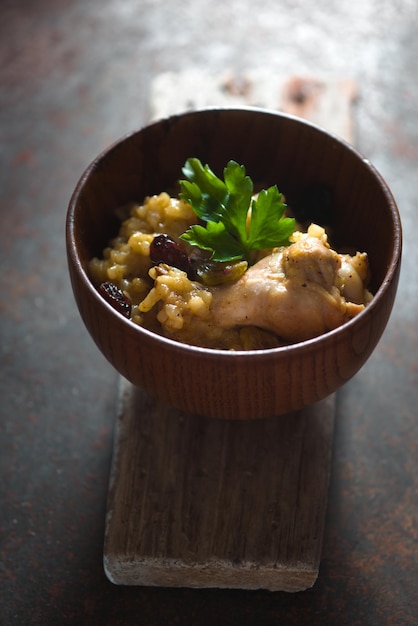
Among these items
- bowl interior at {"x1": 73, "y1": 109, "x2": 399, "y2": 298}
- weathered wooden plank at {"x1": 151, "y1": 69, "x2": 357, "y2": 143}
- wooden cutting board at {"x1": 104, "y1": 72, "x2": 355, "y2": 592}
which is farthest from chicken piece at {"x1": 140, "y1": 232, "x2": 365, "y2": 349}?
weathered wooden plank at {"x1": 151, "y1": 69, "x2": 357, "y2": 143}

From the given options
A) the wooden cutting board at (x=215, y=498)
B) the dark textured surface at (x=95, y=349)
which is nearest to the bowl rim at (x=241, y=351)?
the wooden cutting board at (x=215, y=498)

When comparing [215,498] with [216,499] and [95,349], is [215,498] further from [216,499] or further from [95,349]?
[95,349]

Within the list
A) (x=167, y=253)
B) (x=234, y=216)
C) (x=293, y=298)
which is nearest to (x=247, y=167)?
(x=234, y=216)

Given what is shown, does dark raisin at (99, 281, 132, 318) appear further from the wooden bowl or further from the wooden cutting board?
the wooden cutting board

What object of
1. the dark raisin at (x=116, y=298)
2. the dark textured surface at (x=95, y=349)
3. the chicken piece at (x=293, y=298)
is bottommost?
the dark textured surface at (x=95, y=349)

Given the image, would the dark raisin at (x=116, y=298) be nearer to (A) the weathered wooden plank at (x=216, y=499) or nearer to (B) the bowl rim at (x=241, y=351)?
(B) the bowl rim at (x=241, y=351)
